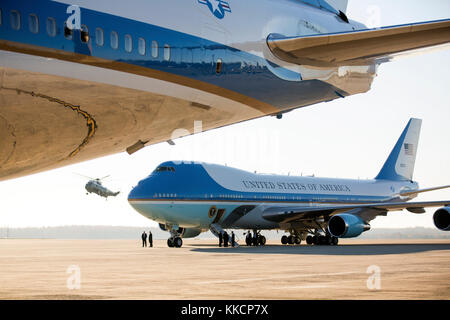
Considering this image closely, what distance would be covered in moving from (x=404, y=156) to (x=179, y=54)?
4215cm

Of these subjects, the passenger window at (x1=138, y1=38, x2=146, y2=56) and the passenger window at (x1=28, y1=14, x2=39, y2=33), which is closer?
the passenger window at (x1=28, y1=14, x2=39, y2=33)

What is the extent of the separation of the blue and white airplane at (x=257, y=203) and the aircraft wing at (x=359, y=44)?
2408cm

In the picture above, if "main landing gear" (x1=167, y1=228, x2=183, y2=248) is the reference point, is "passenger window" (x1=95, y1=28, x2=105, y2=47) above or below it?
above

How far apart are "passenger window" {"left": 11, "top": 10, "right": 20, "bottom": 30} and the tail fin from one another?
42.0m

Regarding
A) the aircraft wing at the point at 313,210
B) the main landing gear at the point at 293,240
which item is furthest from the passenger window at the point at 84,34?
the main landing gear at the point at 293,240

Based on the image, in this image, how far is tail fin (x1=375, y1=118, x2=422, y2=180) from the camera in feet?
151

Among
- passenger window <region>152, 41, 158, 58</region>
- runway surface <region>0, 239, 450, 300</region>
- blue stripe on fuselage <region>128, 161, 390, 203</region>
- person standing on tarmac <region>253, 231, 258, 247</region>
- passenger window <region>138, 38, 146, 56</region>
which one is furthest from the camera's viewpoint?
person standing on tarmac <region>253, 231, 258, 247</region>

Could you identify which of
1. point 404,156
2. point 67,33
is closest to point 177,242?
point 404,156

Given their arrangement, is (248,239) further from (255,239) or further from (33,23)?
(33,23)

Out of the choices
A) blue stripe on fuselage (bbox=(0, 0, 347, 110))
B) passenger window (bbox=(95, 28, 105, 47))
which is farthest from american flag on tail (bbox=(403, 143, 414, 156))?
passenger window (bbox=(95, 28, 105, 47))

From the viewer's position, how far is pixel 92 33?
6473 millimetres

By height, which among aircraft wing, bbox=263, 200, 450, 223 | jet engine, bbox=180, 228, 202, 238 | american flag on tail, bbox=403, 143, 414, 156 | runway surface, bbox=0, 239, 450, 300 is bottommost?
runway surface, bbox=0, 239, 450, 300

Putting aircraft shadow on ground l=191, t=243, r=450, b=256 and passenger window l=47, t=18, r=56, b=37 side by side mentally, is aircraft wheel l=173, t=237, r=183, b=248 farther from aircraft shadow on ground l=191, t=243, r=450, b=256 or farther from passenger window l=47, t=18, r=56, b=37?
passenger window l=47, t=18, r=56, b=37

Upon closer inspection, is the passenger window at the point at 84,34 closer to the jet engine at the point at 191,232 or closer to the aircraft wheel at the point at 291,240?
the jet engine at the point at 191,232
